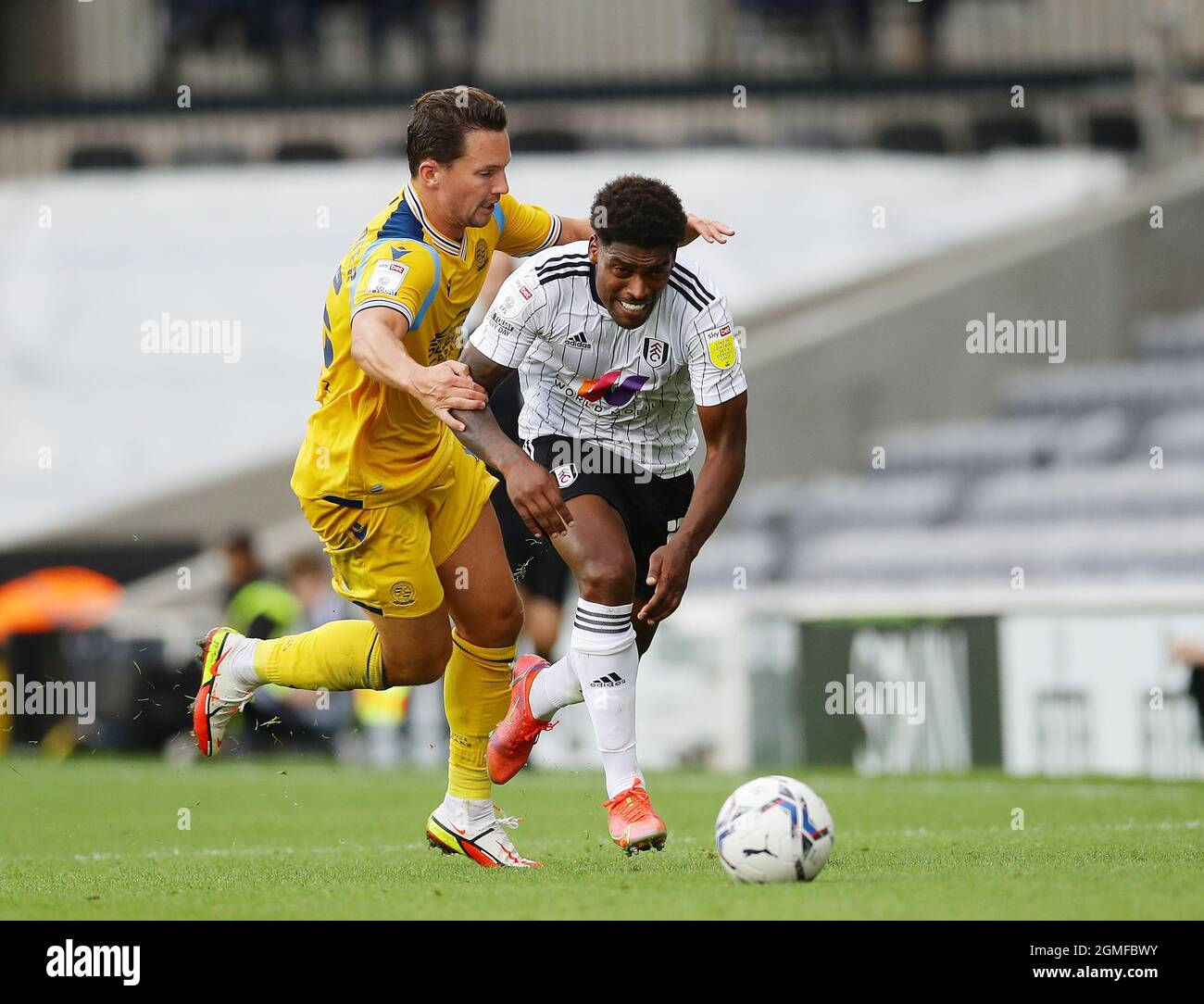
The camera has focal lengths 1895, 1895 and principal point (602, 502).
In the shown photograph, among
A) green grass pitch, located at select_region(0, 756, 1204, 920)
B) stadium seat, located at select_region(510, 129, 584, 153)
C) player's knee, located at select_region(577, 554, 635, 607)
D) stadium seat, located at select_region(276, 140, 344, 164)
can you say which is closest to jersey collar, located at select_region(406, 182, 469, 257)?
player's knee, located at select_region(577, 554, 635, 607)

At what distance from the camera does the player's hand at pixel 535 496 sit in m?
5.39

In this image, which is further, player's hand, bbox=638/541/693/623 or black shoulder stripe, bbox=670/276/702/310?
black shoulder stripe, bbox=670/276/702/310

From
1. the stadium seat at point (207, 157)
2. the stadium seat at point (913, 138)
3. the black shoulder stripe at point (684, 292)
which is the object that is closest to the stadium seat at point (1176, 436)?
the stadium seat at point (913, 138)

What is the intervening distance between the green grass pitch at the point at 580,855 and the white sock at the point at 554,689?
0.49 meters

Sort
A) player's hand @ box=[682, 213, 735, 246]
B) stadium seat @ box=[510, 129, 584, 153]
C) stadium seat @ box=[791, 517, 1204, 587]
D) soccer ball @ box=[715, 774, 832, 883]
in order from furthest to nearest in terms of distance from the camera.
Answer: stadium seat @ box=[510, 129, 584, 153] < stadium seat @ box=[791, 517, 1204, 587] < player's hand @ box=[682, 213, 735, 246] < soccer ball @ box=[715, 774, 832, 883]

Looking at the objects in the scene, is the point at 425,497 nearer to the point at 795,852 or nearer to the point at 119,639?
the point at 795,852

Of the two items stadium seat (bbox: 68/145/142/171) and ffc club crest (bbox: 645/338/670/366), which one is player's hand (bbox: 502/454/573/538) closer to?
ffc club crest (bbox: 645/338/670/366)

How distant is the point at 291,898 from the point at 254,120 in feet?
47.0

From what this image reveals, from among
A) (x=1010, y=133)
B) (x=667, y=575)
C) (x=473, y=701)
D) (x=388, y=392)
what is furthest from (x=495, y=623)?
(x=1010, y=133)

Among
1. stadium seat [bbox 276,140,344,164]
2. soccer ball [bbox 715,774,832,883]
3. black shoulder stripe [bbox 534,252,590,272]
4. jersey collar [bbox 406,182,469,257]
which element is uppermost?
stadium seat [bbox 276,140,344,164]

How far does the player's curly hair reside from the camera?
5.45 metres

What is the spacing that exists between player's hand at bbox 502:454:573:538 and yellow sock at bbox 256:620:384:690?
0.94 metres

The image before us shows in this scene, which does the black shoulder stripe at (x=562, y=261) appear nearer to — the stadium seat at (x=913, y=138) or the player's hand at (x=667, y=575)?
the player's hand at (x=667, y=575)

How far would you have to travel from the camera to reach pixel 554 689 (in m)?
6.18
